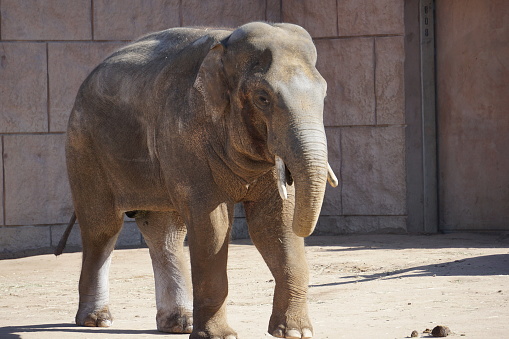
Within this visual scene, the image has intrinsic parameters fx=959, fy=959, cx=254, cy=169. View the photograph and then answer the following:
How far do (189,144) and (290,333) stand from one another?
3.70ft

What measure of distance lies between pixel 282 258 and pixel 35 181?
6632 mm

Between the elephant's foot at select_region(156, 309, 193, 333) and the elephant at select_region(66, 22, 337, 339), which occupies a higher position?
the elephant at select_region(66, 22, 337, 339)

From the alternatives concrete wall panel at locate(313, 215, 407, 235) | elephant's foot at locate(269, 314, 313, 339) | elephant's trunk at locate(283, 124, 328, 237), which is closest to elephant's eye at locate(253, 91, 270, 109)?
elephant's trunk at locate(283, 124, 328, 237)

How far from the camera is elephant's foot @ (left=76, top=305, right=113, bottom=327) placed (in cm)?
630

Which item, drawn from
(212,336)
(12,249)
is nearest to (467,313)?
(212,336)

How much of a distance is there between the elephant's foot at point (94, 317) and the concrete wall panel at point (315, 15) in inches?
244

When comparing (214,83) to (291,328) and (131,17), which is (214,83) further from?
(131,17)

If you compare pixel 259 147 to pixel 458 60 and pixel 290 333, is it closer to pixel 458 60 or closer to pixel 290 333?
pixel 290 333

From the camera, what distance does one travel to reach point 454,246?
9.99 metres

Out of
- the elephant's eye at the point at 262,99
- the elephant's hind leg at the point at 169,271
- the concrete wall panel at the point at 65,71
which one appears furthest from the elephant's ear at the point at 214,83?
the concrete wall panel at the point at 65,71

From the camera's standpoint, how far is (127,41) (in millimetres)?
11406

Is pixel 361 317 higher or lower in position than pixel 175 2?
lower

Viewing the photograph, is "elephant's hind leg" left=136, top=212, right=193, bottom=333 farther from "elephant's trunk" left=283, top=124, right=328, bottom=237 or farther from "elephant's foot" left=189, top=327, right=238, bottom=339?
"elephant's trunk" left=283, top=124, right=328, bottom=237

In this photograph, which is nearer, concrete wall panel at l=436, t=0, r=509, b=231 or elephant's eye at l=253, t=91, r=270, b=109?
elephant's eye at l=253, t=91, r=270, b=109
